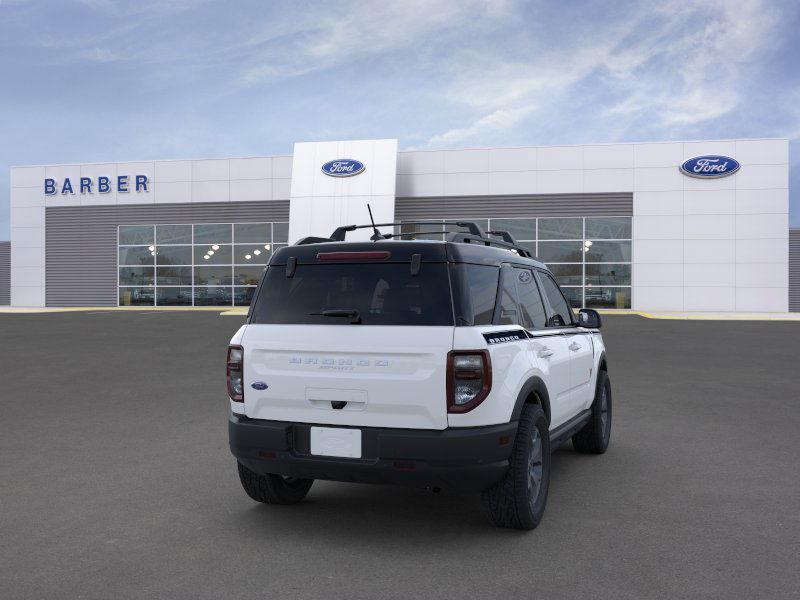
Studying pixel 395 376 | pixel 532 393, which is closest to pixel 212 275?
pixel 532 393

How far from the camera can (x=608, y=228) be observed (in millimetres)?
33500

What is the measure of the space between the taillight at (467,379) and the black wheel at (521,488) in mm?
505

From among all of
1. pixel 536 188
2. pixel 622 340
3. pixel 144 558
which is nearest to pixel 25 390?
pixel 144 558

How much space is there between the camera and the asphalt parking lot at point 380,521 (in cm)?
377

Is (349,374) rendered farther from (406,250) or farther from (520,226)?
(520,226)

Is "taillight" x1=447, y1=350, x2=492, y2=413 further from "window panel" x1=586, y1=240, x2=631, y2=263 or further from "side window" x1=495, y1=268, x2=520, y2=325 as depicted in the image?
"window panel" x1=586, y1=240, x2=631, y2=263

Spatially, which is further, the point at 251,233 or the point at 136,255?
the point at 136,255

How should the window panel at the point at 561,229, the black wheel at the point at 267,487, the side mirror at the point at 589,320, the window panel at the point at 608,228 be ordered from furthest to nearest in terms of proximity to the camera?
the window panel at the point at 561,229
the window panel at the point at 608,228
the side mirror at the point at 589,320
the black wheel at the point at 267,487

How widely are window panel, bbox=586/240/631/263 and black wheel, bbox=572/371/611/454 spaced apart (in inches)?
1097

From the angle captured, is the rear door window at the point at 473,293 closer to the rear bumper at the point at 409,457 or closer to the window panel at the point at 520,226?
the rear bumper at the point at 409,457

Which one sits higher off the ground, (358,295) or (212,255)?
(212,255)

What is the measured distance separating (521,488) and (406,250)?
1.58 m

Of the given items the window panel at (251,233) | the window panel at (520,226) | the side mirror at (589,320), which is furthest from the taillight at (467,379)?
the window panel at (251,233)

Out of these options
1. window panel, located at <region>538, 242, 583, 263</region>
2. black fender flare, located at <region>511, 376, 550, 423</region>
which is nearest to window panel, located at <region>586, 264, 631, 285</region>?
window panel, located at <region>538, 242, 583, 263</region>
